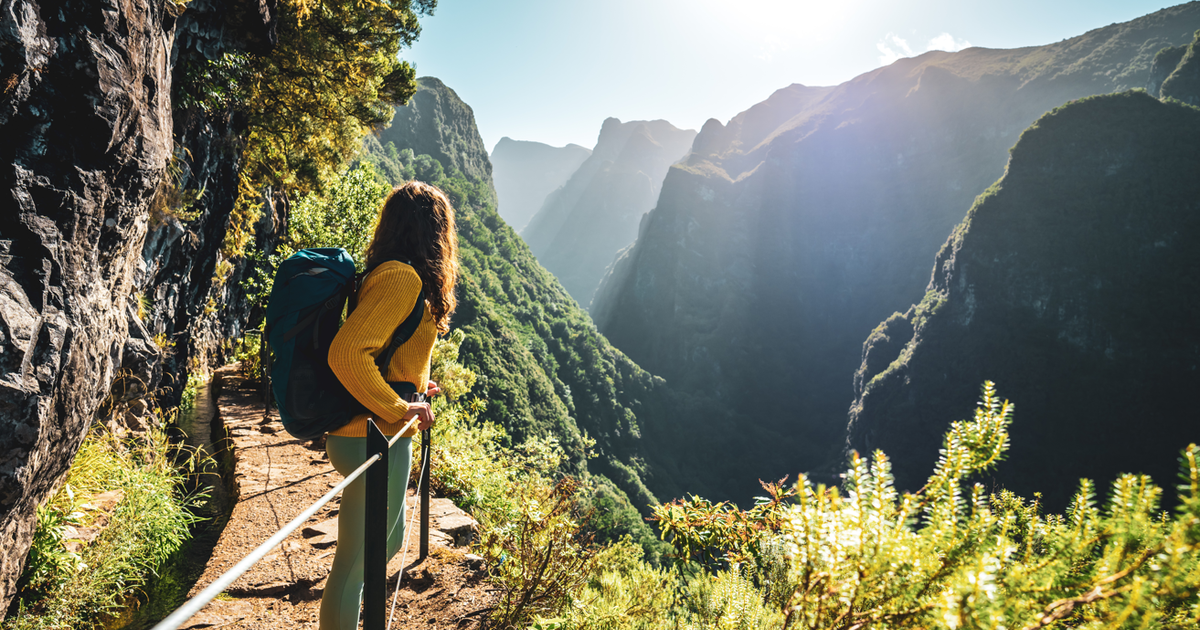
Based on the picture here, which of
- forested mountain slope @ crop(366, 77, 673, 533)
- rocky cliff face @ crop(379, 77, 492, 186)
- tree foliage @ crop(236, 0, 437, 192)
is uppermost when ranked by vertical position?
rocky cliff face @ crop(379, 77, 492, 186)

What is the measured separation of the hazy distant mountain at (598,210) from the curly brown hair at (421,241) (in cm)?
15478

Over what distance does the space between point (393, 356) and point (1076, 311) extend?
64191mm

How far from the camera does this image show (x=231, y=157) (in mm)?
5555

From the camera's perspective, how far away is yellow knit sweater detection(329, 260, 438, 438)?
155 centimetres

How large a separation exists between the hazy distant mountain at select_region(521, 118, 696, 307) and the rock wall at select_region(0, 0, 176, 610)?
15400cm

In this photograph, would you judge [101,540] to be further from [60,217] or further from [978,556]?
[978,556]

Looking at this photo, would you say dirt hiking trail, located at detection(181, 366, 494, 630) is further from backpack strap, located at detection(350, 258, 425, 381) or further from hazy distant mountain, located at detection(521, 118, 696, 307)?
hazy distant mountain, located at detection(521, 118, 696, 307)

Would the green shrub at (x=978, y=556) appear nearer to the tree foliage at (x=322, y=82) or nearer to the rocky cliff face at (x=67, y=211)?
the rocky cliff face at (x=67, y=211)

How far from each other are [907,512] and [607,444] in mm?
55317

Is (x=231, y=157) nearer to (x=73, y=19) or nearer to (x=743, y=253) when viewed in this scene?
(x=73, y=19)

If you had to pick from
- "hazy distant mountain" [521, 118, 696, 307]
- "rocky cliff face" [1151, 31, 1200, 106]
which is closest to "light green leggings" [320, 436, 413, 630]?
"rocky cliff face" [1151, 31, 1200, 106]

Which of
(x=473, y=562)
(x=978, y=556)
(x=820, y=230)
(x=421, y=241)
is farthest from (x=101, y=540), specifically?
(x=820, y=230)

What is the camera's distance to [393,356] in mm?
1771

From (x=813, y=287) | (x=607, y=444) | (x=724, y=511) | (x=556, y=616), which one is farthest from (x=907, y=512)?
(x=813, y=287)
